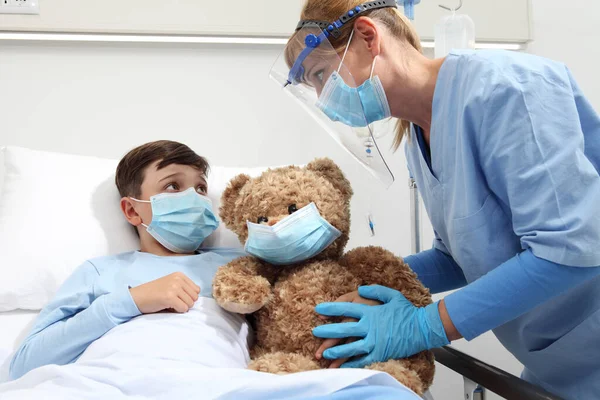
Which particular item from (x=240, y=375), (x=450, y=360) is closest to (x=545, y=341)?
(x=450, y=360)

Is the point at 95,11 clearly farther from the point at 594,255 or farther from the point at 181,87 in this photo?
A: the point at 594,255

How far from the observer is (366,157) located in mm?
1309

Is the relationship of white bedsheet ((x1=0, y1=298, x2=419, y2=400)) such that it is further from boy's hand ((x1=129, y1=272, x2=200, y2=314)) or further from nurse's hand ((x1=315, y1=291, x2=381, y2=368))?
nurse's hand ((x1=315, y1=291, x2=381, y2=368))

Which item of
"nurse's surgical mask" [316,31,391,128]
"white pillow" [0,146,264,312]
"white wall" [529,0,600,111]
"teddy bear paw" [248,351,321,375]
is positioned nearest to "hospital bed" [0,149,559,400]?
"white pillow" [0,146,264,312]

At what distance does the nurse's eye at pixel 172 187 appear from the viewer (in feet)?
5.05

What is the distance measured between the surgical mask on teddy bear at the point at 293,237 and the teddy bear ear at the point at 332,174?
0.14 metres

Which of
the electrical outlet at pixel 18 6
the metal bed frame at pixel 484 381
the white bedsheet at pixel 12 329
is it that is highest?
the electrical outlet at pixel 18 6

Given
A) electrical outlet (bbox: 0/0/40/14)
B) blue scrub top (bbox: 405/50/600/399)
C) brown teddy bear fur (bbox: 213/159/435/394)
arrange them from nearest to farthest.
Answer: blue scrub top (bbox: 405/50/600/399) → brown teddy bear fur (bbox: 213/159/435/394) → electrical outlet (bbox: 0/0/40/14)

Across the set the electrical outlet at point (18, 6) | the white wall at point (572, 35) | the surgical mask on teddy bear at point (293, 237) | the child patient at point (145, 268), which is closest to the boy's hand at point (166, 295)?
the child patient at point (145, 268)

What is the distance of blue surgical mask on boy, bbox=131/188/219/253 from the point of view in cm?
147

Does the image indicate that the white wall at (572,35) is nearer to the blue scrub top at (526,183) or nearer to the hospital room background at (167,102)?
the hospital room background at (167,102)

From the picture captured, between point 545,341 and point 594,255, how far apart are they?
1.11 feet

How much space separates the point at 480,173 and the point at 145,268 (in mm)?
895

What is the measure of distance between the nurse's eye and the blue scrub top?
0.71 meters
